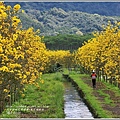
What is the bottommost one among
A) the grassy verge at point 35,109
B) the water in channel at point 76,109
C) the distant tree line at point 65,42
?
the water in channel at point 76,109

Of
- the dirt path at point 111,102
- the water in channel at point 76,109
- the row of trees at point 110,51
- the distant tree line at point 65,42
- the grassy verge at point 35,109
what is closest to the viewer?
the grassy verge at point 35,109

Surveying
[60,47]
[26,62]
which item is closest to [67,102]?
[26,62]

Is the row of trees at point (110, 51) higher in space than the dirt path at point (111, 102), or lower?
higher

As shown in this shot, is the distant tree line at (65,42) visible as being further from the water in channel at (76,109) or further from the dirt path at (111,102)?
the dirt path at (111,102)

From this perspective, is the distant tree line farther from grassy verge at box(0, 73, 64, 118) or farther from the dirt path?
grassy verge at box(0, 73, 64, 118)

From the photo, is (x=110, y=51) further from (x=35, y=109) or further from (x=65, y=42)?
(x=65, y=42)

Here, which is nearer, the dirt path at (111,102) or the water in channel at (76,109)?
the dirt path at (111,102)

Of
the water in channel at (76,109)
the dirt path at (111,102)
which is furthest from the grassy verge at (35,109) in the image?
the dirt path at (111,102)

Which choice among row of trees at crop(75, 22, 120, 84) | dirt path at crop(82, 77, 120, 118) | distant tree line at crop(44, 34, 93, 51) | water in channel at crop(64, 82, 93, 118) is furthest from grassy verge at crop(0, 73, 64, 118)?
distant tree line at crop(44, 34, 93, 51)

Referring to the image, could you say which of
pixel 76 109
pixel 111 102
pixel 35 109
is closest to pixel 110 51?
pixel 111 102

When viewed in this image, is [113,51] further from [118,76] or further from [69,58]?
[69,58]

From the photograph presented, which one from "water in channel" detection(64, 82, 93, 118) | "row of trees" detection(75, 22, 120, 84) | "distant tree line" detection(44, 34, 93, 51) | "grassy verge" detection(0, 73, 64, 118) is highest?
"distant tree line" detection(44, 34, 93, 51)

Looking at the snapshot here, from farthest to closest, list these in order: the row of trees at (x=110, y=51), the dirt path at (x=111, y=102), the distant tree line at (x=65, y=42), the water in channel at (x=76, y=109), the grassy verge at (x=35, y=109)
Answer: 1. the distant tree line at (x=65, y=42)
2. the row of trees at (x=110, y=51)
3. the water in channel at (x=76, y=109)
4. the dirt path at (x=111, y=102)
5. the grassy verge at (x=35, y=109)

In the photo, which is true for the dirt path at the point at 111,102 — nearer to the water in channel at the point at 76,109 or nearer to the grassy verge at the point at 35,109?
the water in channel at the point at 76,109
